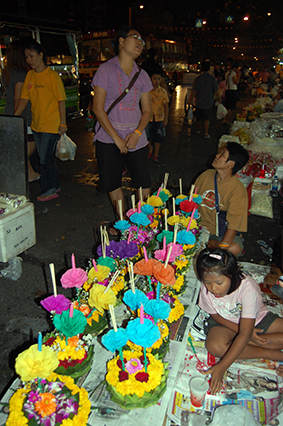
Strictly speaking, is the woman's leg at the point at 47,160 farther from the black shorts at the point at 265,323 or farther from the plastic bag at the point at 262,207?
the black shorts at the point at 265,323

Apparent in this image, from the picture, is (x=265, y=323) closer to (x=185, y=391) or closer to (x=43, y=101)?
(x=185, y=391)

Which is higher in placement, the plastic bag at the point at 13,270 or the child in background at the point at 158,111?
the child in background at the point at 158,111

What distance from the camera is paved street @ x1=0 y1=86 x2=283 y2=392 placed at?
7.83 feet

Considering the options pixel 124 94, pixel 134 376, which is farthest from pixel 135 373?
pixel 124 94

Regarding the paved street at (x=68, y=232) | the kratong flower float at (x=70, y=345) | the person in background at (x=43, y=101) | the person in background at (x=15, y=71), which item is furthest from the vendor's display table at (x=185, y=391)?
the person in background at (x=15, y=71)

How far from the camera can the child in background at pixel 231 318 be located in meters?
1.78

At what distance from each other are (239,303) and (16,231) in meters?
2.21

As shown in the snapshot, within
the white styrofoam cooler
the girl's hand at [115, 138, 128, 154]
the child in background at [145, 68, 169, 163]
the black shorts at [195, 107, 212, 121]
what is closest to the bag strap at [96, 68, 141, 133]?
the girl's hand at [115, 138, 128, 154]

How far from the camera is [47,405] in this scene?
1.23 metres

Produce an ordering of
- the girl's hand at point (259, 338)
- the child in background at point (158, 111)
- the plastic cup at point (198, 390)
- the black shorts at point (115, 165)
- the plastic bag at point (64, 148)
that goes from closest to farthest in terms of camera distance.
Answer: the plastic cup at point (198, 390), the girl's hand at point (259, 338), the black shorts at point (115, 165), the plastic bag at point (64, 148), the child in background at point (158, 111)

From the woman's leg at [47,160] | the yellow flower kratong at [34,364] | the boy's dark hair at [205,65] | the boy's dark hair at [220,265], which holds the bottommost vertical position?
the yellow flower kratong at [34,364]

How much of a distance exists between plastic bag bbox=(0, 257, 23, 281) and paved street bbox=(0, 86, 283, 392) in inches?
1.9

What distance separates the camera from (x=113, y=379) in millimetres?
1396

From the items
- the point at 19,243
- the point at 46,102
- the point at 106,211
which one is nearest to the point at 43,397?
the point at 19,243
